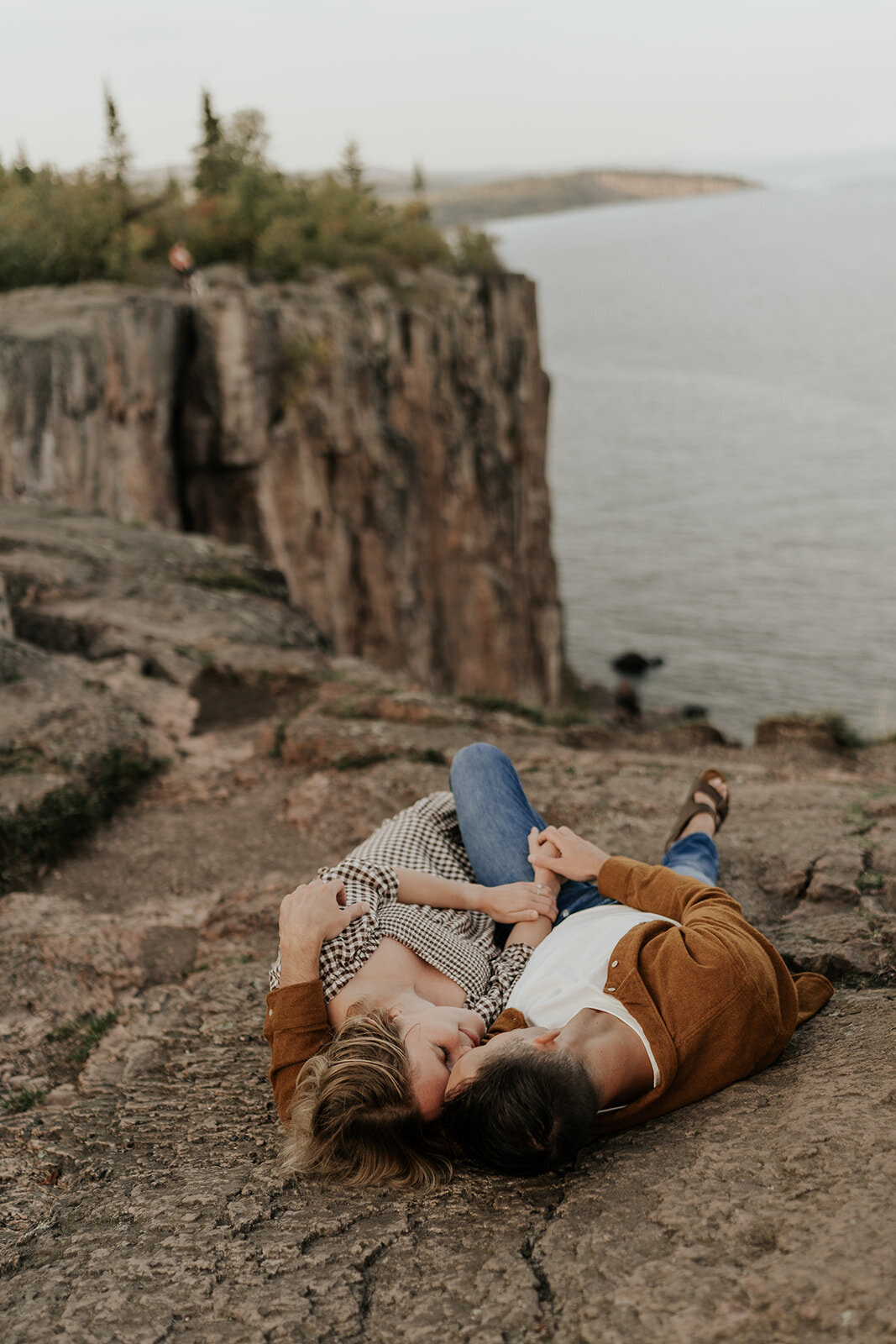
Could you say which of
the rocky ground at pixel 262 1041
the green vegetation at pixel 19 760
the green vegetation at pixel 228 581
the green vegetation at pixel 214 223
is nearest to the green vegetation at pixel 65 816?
the rocky ground at pixel 262 1041

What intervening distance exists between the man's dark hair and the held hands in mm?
922

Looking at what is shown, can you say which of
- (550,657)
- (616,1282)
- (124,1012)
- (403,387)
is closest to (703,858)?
(616,1282)

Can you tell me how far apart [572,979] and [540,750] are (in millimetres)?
4601

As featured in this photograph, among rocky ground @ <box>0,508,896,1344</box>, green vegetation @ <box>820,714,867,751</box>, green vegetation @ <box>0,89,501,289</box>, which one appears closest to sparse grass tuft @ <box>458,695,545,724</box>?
rocky ground @ <box>0,508,896,1344</box>

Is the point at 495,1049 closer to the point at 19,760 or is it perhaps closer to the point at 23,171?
the point at 19,760

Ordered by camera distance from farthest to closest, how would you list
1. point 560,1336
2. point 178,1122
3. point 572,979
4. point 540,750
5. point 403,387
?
1. point 403,387
2. point 540,750
3. point 178,1122
4. point 572,979
5. point 560,1336

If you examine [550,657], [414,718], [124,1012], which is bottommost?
[550,657]

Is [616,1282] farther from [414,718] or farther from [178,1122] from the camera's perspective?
[414,718]

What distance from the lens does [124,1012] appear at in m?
5.47

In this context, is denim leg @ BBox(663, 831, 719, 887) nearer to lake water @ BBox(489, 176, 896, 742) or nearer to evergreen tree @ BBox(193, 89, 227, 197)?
lake water @ BBox(489, 176, 896, 742)

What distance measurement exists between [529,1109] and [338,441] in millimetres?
24230

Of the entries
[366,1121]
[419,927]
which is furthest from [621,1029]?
[419,927]

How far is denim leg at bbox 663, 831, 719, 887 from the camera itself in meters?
5.22

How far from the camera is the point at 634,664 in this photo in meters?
43.7
